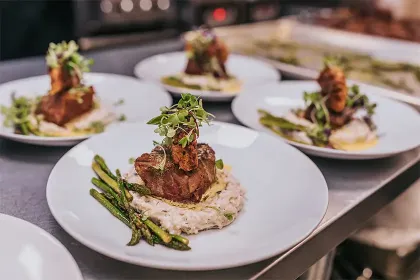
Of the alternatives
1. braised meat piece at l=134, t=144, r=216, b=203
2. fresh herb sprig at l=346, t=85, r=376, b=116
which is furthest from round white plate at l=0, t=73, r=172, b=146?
fresh herb sprig at l=346, t=85, r=376, b=116

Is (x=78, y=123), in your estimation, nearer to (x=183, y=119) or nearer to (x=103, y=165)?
(x=103, y=165)

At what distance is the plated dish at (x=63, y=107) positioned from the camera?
2.12 m

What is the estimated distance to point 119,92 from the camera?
2.59 meters

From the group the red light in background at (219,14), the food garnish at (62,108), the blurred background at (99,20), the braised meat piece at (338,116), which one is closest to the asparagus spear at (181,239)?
the food garnish at (62,108)

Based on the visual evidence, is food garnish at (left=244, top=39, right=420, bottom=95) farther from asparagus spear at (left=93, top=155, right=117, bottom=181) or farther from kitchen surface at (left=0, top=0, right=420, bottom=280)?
asparagus spear at (left=93, top=155, right=117, bottom=181)

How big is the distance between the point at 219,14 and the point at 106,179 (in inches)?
210

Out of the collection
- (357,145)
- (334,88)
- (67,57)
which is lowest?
(357,145)

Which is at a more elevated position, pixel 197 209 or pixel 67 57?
pixel 67 57

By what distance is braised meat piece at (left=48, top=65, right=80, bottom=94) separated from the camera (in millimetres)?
2154

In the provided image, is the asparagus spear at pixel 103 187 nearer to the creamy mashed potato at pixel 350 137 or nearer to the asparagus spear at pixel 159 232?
the asparagus spear at pixel 159 232

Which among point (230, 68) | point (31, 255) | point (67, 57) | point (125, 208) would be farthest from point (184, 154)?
point (230, 68)

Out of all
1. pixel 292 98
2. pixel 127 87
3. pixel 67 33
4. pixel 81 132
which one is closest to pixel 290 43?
pixel 292 98

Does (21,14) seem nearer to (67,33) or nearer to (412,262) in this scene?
(67,33)

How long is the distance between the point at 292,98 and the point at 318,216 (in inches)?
51.6
